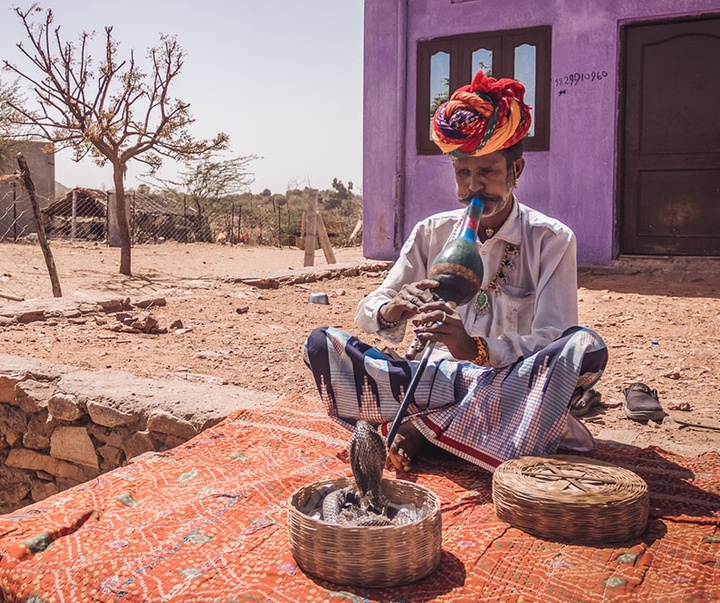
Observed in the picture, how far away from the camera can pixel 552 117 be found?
→ 757cm

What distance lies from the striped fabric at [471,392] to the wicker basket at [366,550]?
68cm

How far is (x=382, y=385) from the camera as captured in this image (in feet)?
8.57

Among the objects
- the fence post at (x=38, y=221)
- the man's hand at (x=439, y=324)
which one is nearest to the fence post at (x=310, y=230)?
the fence post at (x=38, y=221)

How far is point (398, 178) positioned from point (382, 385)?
19.9 feet

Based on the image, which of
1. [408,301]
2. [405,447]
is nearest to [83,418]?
[405,447]

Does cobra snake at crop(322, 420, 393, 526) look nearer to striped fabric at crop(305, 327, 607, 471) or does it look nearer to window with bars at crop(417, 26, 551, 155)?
striped fabric at crop(305, 327, 607, 471)

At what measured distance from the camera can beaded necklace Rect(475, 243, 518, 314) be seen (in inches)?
106

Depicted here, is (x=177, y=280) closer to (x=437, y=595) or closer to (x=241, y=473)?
(x=241, y=473)

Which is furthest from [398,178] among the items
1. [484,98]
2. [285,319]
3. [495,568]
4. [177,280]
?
[495,568]

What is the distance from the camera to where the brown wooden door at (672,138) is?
692 centimetres

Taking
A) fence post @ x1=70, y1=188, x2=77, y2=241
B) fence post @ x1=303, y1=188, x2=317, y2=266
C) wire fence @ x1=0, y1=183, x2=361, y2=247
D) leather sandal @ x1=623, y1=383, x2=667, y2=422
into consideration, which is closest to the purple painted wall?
fence post @ x1=303, y1=188, x2=317, y2=266

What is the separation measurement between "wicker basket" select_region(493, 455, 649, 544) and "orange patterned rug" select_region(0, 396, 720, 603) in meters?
0.04

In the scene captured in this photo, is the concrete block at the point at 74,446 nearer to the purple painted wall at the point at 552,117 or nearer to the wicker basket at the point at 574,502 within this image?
the wicker basket at the point at 574,502

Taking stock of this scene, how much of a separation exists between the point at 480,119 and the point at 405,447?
3.64 ft
